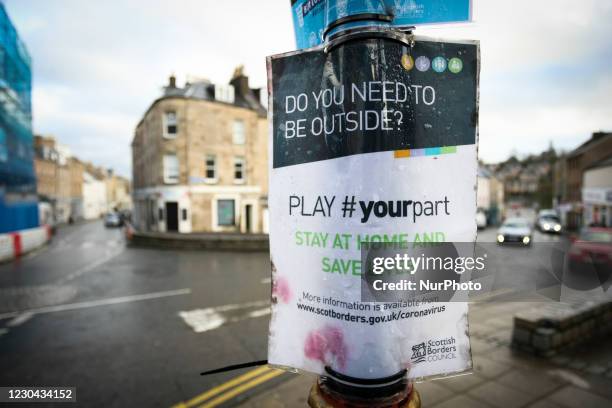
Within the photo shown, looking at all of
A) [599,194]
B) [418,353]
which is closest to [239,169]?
[418,353]

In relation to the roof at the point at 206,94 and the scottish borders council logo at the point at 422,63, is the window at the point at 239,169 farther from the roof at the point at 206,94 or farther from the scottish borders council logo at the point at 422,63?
the scottish borders council logo at the point at 422,63

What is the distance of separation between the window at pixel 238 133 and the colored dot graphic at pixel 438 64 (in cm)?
2693

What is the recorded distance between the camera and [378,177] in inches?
64.0

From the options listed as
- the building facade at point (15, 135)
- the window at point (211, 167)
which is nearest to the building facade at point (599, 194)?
the window at point (211, 167)

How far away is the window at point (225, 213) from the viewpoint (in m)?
27.2

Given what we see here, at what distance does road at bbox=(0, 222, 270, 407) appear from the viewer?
5.20 m

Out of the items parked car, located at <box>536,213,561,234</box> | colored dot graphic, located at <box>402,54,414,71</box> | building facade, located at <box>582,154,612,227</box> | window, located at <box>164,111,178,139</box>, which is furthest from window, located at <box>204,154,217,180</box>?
parked car, located at <box>536,213,561,234</box>

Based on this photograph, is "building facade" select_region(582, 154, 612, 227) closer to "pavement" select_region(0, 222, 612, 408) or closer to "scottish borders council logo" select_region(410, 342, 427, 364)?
"pavement" select_region(0, 222, 612, 408)

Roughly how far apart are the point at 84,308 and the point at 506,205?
305 feet

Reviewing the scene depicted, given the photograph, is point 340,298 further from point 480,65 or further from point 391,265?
point 480,65

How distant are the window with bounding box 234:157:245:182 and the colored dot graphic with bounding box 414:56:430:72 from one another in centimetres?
2685

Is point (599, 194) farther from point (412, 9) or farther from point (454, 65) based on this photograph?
point (412, 9)

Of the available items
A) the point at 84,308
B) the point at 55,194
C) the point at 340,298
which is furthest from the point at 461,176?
the point at 55,194

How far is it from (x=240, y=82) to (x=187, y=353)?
2695 centimetres
